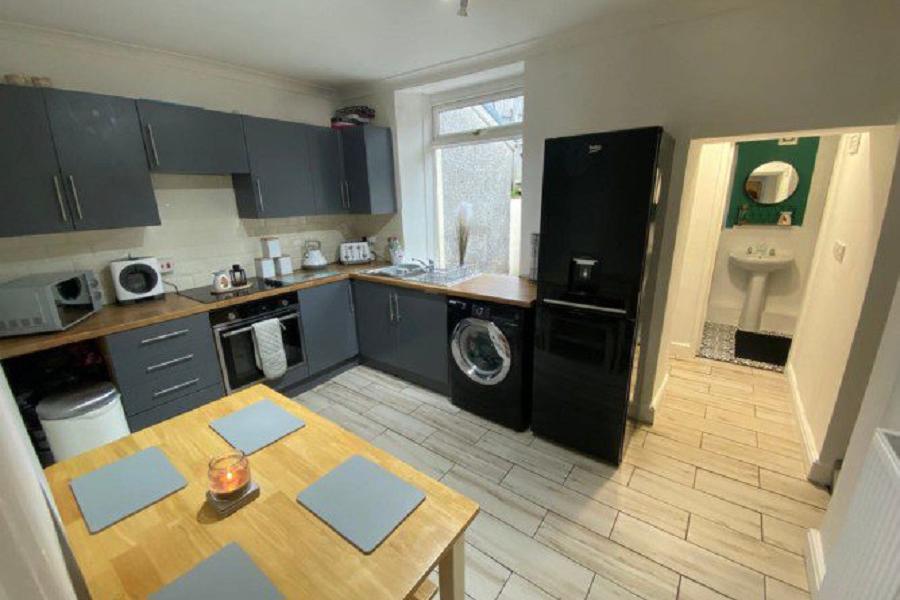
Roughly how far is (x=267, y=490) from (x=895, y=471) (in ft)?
4.92

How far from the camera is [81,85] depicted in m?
2.23

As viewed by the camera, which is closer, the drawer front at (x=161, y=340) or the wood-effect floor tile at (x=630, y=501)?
the wood-effect floor tile at (x=630, y=501)

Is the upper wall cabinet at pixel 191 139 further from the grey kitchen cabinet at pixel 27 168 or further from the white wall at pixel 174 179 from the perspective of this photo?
the grey kitchen cabinet at pixel 27 168

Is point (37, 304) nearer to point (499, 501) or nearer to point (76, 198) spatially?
point (76, 198)

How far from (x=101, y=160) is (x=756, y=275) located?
5226 mm

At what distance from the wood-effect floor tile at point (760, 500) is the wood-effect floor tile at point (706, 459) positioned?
56mm

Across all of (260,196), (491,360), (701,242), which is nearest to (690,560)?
(491,360)

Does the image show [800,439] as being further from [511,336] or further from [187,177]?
[187,177]

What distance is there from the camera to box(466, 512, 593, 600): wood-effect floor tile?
1545 millimetres

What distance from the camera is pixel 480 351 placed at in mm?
2666

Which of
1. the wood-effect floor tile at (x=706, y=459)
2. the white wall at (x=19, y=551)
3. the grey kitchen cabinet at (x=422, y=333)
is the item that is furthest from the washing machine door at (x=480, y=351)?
the white wall at (x=19, y=551)

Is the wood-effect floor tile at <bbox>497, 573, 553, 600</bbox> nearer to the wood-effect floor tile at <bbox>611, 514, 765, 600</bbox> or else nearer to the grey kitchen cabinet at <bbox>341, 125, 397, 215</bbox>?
the wood-effect floor tile at <bbox>611, 514, 765, 600</bbox>

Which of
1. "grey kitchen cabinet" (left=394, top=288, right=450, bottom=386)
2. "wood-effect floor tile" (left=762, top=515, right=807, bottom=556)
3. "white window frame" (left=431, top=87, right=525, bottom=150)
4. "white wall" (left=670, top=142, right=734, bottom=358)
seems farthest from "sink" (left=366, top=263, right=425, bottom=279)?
"wood-effect floor tile" (left=762, top=515, right=807, bottom=556)

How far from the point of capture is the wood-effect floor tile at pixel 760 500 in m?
1.82
